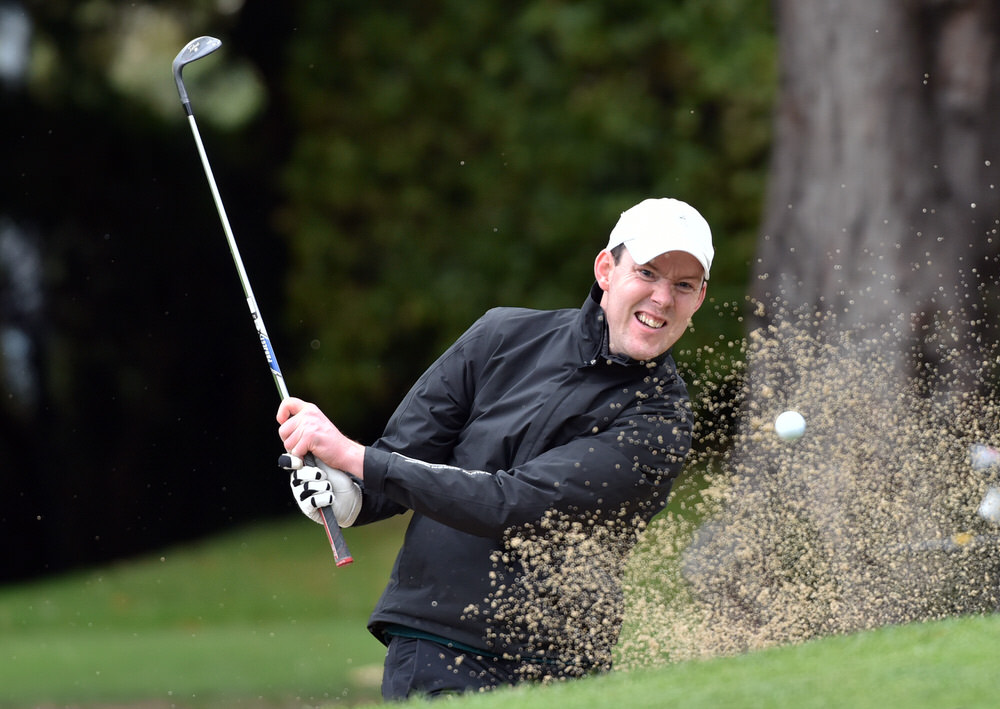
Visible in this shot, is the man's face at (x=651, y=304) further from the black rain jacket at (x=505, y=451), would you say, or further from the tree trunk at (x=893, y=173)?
the tree trunk at (x=893, y=173)

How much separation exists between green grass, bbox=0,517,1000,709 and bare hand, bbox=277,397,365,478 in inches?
23.6

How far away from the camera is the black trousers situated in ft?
10.9

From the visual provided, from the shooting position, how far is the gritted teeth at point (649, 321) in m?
3.38

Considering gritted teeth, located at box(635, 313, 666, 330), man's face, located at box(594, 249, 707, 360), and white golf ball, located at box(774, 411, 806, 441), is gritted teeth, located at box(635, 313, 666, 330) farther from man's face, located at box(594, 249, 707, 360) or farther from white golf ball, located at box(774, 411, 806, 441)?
white golf ball, located at box(774, 411, 806, 441)

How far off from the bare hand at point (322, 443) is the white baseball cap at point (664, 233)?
816mm

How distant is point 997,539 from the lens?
3994 millimetres

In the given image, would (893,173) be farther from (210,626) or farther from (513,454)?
(210,626)

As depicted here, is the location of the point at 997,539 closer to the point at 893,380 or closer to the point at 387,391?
the point at 893,380

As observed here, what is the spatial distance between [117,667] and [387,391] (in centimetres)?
404

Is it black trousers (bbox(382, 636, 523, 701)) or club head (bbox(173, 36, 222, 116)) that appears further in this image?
club head (bbox(173, 36, 222, 116))

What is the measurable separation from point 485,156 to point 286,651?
4439mm

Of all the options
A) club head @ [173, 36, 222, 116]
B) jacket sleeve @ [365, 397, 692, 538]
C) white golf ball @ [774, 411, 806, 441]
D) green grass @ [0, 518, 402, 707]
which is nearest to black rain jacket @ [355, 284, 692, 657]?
jacket sleeve @ [365, 397, 692, 538]

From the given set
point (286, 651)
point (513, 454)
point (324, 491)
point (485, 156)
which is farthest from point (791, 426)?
point (485, 156)

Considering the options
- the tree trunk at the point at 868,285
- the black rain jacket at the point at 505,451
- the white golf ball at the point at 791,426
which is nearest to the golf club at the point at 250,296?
the black rain jacket at the point at 505,451
